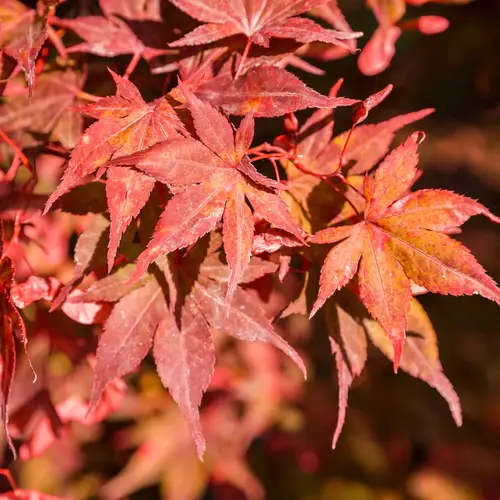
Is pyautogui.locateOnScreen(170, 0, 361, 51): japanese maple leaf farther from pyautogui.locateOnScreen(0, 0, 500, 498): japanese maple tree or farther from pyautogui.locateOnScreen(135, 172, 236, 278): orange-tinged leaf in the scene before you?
pyautogui.locateOnScreen(135, 172, 236, 278): orange-tinged leaf

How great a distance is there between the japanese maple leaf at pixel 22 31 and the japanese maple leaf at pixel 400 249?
0.38 m

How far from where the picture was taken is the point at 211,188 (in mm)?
628

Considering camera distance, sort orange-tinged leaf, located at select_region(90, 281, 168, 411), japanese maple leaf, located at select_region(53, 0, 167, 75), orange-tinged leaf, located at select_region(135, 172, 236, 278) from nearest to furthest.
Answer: orange-tinged leaf, located at select_region(135, 172, 236, 278) → orange-tinged leaf, located at select_region(90, 281, 168, 411) → japanese maple leaf, located at select_region(53, 0, 167, 75)

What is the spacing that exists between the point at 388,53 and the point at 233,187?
0.41m

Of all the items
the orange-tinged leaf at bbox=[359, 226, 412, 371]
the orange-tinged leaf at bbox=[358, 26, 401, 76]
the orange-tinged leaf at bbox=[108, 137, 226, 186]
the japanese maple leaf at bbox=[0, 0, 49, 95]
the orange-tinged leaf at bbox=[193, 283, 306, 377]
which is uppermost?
the japanese maple leaf at bbox=[0, 0, 49, 95]

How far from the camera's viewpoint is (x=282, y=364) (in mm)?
1814

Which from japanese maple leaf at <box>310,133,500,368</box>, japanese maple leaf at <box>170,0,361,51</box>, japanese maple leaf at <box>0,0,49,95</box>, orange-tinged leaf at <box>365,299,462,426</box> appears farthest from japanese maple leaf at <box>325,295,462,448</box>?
japanese maple leaf at <box>0,0,49,95</box>

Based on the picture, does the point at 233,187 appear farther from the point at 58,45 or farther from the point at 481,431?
the point at 481,431

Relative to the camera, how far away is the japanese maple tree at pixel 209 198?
0.63 metres

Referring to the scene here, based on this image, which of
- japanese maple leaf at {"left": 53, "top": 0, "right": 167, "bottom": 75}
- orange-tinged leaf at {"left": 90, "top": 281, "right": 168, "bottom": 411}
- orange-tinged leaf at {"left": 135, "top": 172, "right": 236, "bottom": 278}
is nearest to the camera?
orange-tinged leaf at {"left": 135, "top": 172, "right": 236, "bottom": 278}

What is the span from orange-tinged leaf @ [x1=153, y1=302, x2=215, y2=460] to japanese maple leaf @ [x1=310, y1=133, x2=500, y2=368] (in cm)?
15

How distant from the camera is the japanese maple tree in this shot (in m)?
0.63

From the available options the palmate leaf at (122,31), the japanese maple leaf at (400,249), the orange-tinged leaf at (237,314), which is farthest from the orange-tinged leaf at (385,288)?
the palmate leaf at (122,31)

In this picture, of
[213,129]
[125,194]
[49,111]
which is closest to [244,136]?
[213,129]
